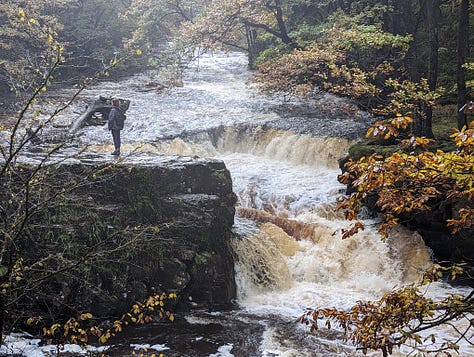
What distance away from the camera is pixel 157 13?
62.0ft

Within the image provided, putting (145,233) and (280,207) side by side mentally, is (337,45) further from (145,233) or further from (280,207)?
(145,233)

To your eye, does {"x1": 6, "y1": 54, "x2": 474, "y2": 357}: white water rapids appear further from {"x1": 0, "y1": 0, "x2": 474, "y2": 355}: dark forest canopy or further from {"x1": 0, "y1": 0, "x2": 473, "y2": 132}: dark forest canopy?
{"x1": 0, "y1": 0, "x2": 473, "y2": 132}: dark forest canopy

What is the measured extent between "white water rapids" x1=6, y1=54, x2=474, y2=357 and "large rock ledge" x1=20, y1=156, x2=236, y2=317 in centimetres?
72

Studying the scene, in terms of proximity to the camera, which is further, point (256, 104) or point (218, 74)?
point (218, 74)

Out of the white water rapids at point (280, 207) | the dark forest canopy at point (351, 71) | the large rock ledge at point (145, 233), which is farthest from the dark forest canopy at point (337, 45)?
the large rock ledge at point (145, 233)

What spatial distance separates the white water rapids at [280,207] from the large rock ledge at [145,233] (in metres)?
0.72

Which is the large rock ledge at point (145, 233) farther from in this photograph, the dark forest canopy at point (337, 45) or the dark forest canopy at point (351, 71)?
the dark forest canopy at point (337, 45)

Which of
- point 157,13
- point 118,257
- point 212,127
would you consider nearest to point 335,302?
point 118,257

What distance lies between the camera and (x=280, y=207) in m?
11.9

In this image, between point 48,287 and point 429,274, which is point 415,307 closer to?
point 429,274

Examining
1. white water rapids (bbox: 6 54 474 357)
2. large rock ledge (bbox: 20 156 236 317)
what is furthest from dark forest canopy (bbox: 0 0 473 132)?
large rock ledge (bbox: 20 156 236 317)

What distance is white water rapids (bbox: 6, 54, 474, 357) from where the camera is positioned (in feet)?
26.8

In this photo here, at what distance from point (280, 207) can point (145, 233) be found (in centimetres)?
607

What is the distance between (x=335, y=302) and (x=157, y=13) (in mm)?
15060
